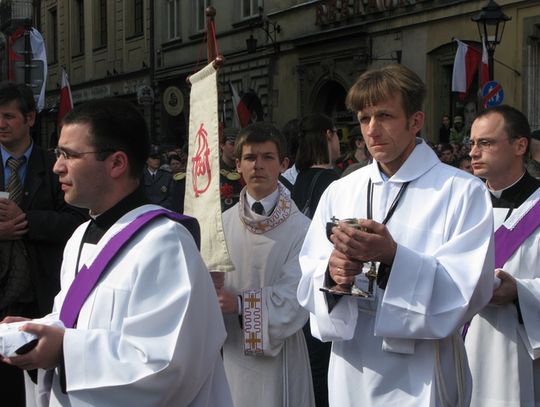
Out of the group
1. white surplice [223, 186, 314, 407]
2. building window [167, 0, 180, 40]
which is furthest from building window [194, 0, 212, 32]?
white surplice [223, 186, 314, 407]

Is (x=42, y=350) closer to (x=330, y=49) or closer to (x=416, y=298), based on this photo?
(x=416, y=298)

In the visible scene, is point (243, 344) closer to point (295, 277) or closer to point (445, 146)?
point (295, 277)

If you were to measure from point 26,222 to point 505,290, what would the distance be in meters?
2.38

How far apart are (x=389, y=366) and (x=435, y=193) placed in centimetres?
70

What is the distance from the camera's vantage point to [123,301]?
2.84 m

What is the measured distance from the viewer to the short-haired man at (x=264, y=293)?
4.64 metres

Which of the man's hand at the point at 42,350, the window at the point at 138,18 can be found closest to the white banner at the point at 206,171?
the man's hand at the point at 42,350

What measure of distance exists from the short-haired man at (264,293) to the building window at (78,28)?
3819cm

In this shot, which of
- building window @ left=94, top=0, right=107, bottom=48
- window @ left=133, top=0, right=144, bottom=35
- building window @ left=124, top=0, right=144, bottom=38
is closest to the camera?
window @ left=133, top=0, right=144, bottom=35

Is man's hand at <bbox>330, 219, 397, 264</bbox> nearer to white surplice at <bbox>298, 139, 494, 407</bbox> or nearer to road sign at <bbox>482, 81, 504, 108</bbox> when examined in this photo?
white surplice at <bbox>298, 139, 494, 407</bbox>

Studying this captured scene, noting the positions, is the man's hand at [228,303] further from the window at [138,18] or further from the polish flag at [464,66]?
the window at [138,18]

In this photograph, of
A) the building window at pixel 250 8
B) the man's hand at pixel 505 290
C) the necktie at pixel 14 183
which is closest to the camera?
the man's hand at pixel 505 290

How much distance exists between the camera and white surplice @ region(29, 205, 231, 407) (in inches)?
108

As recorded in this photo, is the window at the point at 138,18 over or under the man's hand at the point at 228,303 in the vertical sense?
over
